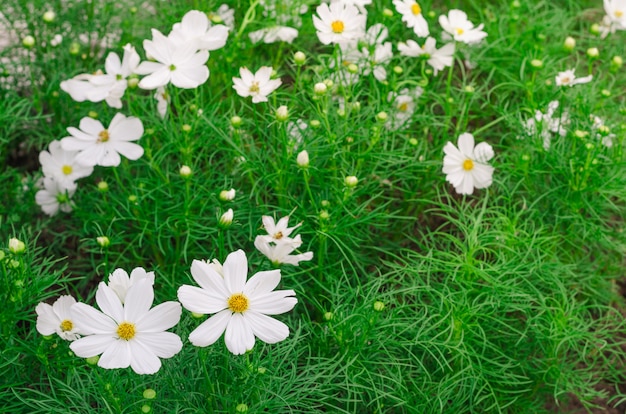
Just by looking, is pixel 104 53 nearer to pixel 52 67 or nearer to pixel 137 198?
pixel 52 67

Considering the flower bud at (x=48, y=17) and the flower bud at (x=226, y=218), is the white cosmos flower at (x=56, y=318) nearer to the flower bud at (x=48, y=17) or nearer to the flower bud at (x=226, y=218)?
the flower bud at (x=226, y=218)

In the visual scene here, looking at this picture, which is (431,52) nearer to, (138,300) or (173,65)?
(173,65)

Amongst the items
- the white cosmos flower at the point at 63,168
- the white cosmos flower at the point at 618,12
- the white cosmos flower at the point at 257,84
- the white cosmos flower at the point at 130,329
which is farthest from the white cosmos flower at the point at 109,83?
the white cosmos flower at the point at 618,12

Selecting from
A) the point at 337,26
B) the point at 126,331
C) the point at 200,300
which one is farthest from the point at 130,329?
the point at 337,26

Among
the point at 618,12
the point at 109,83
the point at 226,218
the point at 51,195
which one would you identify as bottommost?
the point at 51,195

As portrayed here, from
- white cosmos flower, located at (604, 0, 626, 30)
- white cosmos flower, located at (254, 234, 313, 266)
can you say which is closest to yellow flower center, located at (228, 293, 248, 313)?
white cosmos flower, located at (254, 234, 313, 266)

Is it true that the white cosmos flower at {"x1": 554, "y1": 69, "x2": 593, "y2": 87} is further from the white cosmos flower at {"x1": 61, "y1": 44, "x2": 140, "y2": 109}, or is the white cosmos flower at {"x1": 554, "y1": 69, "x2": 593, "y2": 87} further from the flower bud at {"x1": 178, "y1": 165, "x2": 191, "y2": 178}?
the white cosmos flower at {"x1": 61, "y1": 44, "x2": 140, "y2": 109}

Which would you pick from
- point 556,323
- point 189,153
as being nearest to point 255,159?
point 189,153
